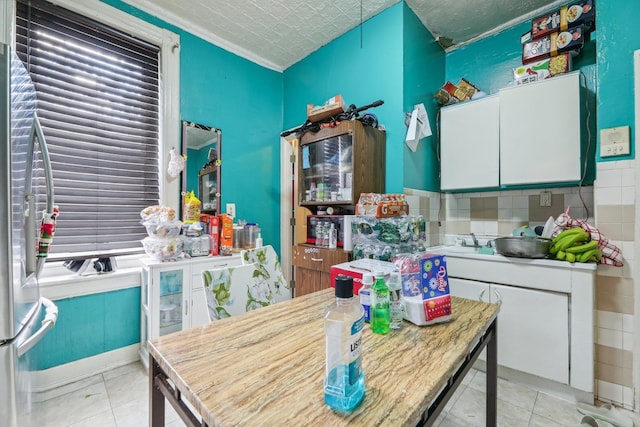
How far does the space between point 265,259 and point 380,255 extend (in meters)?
0.78

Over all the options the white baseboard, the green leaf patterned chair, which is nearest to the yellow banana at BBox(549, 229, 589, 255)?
the green leaf patterned chair

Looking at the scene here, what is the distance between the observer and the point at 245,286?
4.32ft

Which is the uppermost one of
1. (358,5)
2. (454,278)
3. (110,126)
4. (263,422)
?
(358,5)

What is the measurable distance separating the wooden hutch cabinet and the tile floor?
1.19 meters

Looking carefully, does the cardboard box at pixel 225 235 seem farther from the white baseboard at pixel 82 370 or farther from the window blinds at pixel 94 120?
the white baseboard at pixel 82 370

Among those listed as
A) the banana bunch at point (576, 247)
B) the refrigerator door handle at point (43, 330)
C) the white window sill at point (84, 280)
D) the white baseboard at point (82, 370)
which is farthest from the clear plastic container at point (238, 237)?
the banana bunch at point (576, 247)

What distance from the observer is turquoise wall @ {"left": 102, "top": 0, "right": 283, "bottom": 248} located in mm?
2602

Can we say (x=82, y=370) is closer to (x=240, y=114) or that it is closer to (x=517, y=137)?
(x=240, y=114)

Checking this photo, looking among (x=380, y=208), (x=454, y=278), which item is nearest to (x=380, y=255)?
(x=380, y=208)

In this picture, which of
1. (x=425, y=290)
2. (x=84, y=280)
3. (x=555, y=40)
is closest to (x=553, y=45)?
(x=555, y=40)

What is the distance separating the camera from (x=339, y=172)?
237 cm

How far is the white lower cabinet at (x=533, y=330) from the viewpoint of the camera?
5.61 ft

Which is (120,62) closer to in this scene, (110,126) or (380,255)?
(110,126)

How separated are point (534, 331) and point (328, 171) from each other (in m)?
1.92
